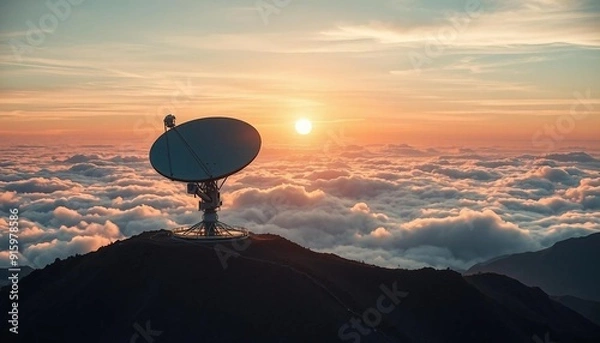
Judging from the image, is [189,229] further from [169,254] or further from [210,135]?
[210,135]

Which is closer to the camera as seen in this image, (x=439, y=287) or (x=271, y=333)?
(x=271, y=333)

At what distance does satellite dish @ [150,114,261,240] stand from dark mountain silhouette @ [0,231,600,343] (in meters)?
3.54

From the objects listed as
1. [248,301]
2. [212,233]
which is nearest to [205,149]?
[212,233]

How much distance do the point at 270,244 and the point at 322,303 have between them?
15.8 metres

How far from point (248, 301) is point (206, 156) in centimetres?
1852

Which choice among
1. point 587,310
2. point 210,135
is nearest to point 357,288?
point 210,135

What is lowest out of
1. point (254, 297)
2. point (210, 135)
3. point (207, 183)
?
point (254, 297)

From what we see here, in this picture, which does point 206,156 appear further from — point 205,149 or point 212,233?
point 212,233

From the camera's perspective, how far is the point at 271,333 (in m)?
66.1

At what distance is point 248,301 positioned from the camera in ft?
231

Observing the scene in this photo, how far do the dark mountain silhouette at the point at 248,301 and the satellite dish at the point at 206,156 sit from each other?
3.54 metres

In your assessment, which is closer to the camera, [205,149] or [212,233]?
[205,149]

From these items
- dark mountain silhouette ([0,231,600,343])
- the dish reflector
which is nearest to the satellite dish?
the dish reflector

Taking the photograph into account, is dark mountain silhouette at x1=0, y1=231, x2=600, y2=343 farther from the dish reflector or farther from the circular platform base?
the dish reflector
